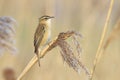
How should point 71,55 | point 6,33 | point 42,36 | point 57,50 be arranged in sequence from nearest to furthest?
point 71,55 → point 6,33 → point 42,36 → point 57,50

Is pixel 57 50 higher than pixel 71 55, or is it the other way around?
pixel 71 55

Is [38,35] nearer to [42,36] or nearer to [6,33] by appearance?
[42,36]

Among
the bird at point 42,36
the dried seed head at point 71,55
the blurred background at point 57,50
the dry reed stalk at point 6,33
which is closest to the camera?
the dried seed head at point 71,55

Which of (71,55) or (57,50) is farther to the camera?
(57,50)

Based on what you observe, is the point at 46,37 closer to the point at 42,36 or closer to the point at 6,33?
the point at 42,36

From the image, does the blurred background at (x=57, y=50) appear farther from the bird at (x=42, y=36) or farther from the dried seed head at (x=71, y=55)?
the dried seed head at (x=71, y=55)

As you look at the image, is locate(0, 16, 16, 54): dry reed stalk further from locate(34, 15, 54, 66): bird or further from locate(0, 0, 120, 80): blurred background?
locate(0, 0, 120, 80): blurred background

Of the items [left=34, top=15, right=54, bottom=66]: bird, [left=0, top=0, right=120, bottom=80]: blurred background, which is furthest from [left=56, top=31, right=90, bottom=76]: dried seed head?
[left=0, top=0, right=120, bottom=80]: blurred background

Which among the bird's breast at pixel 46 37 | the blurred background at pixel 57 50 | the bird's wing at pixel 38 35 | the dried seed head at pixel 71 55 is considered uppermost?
the dried seed head at pixel 71 55

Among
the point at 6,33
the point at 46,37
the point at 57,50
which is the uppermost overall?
the point at 6,33

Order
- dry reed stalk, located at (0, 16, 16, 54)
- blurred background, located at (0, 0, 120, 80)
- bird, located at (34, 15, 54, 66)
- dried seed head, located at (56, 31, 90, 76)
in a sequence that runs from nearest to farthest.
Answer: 1. dried seed head, located at (56, 31, 90, 76)
2. dry reed stalk, located at (0, 16, 16, 54)
3. bird, located at (34, 15, 54, 66)
4. blurred background, located at (0, 0, 120, 80)

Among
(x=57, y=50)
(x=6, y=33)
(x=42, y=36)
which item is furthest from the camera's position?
(x=57, y=50)

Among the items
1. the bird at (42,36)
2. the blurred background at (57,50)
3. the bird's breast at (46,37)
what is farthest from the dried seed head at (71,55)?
the blurred background at (57,50)

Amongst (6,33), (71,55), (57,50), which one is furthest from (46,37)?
(57,50)
